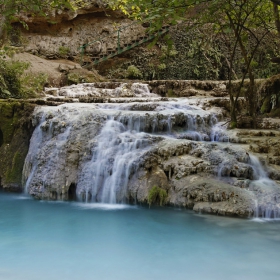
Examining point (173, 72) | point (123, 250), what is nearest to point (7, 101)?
point (123, 250)

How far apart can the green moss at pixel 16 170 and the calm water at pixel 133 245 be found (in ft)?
6.48

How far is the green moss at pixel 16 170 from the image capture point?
8.23 meters

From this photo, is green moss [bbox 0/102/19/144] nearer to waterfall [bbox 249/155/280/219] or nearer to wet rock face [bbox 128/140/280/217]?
wet rock face [bbox 128/140/280/217]

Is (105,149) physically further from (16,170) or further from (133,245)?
(133,245)

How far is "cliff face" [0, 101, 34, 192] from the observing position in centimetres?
827

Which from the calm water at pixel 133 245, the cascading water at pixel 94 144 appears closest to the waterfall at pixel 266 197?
the calm water at pixel 133 245

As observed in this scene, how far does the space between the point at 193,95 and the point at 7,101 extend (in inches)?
267

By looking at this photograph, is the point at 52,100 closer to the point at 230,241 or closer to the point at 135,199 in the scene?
the point at 135,199

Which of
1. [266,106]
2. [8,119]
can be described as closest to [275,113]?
[266,106]

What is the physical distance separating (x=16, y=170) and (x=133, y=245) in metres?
4.81

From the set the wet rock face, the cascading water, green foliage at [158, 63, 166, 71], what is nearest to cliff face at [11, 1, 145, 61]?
green foliage at [158, 63, 166, 71]

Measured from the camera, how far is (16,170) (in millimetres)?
8328

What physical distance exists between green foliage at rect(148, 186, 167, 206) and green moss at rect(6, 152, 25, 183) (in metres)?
3.75

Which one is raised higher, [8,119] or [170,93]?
[170,93]
